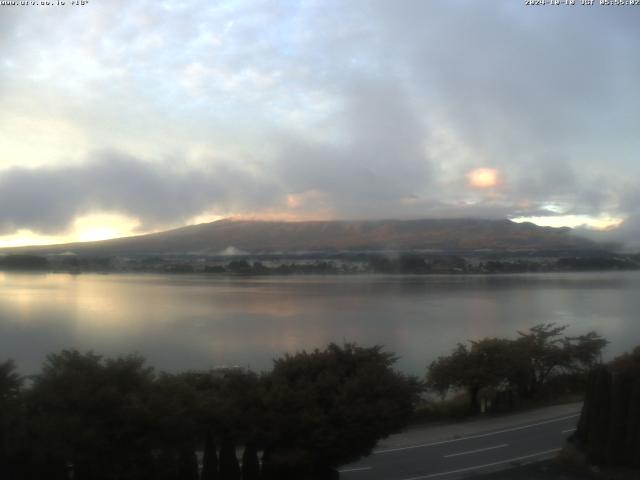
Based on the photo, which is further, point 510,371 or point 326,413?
point 510,371

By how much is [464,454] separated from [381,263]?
39.8m

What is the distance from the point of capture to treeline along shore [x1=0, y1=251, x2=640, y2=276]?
4834 cm

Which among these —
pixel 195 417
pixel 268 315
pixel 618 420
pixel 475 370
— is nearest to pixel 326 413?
pixel 195 417

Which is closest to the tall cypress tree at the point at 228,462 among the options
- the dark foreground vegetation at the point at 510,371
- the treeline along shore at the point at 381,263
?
the dark foreground vegetation at the point at 510,371

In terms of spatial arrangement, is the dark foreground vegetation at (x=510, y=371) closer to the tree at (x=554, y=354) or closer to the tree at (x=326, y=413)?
the tree at (x=554, y=354)

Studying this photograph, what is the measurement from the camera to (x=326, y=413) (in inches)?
352

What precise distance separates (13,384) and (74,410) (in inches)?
62.2

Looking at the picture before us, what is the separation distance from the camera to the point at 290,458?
853 cm

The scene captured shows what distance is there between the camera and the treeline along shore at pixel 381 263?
48344 millimetres

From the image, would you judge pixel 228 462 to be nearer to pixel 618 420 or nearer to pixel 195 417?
pixel 195 417

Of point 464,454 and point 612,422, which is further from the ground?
point 612,422

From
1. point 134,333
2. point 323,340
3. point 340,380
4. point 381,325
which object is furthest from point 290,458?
point 381,325

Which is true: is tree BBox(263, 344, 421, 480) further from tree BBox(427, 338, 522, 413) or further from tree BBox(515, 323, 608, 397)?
tree BBox(515, 323, 608, 397)

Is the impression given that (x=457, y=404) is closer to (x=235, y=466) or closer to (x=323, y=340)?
(x=323, y=340)
